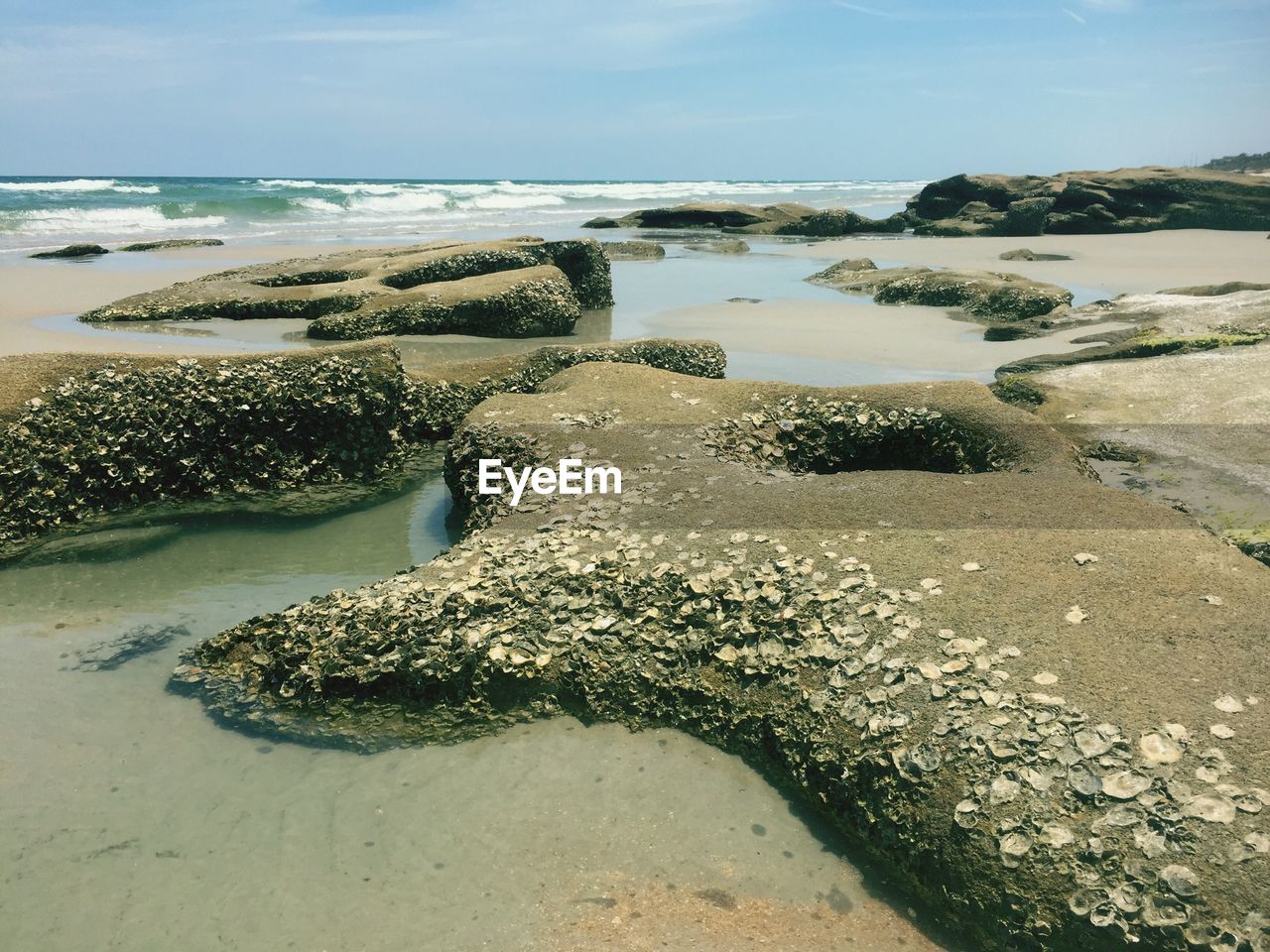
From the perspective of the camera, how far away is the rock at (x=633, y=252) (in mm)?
33031

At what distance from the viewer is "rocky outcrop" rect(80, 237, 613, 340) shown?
18.0 metres

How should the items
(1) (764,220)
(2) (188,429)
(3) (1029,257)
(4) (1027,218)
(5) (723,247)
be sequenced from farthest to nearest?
(1) (764,220) < (4) (1027,218) < (5) (723,247) < (3) (1029,257) < (2) (188,429)

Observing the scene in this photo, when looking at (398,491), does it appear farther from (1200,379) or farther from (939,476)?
(1200,379)

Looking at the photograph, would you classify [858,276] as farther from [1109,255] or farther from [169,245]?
[169,245]

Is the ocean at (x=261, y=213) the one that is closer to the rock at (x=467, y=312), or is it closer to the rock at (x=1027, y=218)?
the rock at (x=1027, y=218)

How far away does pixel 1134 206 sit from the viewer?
44.3 m

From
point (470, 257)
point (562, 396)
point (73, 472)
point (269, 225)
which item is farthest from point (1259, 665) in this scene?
point (269, 225)

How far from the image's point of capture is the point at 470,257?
21156 millimetres

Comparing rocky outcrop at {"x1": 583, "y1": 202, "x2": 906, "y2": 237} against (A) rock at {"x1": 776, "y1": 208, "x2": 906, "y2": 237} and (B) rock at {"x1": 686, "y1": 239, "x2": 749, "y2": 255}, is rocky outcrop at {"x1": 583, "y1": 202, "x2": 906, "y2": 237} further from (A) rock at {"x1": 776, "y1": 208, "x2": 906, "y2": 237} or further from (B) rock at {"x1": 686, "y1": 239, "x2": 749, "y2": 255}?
(B) rock at {"x1": 686, "y1": 239, "x2": 749, "y2": 255}

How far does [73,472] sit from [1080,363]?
13083 millimetres

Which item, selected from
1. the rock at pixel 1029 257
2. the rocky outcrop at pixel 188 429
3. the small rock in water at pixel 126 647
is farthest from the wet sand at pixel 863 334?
the rock at pixel 1029 257

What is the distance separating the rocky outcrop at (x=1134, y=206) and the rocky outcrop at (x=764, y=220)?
368cm

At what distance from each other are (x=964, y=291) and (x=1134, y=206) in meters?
28.5

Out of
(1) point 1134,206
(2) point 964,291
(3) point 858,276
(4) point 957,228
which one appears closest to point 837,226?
(4) point 957,228
